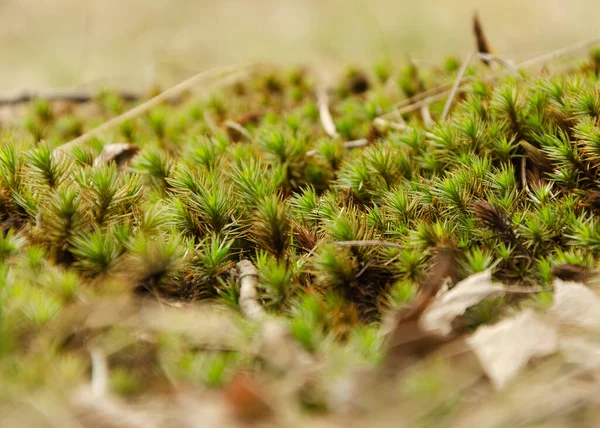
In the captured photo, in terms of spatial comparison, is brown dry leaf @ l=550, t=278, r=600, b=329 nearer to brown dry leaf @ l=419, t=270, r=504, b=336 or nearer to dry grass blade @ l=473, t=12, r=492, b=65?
brown dry leaf @ l=419, t=270, r=504, b=336

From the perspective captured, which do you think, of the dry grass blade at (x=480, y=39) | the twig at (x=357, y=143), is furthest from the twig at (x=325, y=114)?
the dry grass blade at (x=480, y=39)

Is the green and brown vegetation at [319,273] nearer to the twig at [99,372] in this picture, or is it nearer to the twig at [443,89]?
the twig at [99,372]

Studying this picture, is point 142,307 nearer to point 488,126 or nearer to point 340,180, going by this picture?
point 340,180

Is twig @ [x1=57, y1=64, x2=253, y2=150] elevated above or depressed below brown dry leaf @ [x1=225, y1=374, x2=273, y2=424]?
above

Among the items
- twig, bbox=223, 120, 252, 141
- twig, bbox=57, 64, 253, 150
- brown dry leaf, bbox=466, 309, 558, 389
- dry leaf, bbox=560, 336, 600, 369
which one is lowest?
dry leaf, bbox=560, 336, 600, 369

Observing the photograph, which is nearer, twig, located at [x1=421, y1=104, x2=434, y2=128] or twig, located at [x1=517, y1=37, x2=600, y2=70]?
twig, located at [x1=421, y1=104, x2=434, y2=128]

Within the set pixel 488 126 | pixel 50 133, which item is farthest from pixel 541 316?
pixel 50 133

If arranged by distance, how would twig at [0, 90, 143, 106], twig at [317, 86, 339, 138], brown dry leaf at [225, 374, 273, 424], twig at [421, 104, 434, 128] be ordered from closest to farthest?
brown dry leaf at [225, 374, 273, 424] < twig at [421, 104, 434, 128] < twig at [317, 86, 339, 138] < twig at [0, 90, 143, 106]

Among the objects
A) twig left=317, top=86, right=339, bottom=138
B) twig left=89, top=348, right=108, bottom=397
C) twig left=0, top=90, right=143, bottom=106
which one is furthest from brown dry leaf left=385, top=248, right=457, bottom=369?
twig left=0, top=90, right=143, bottom=106
